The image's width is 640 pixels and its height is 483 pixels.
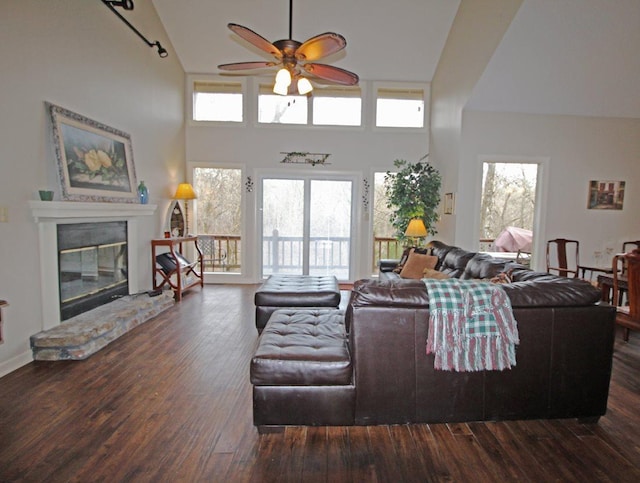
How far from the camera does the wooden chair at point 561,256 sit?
489 cm

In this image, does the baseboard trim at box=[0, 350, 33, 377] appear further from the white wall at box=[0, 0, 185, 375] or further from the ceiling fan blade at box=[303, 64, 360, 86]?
the ceiling fan blade at box=[303, 64, 360, 86]

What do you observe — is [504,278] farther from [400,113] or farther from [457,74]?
[400,113]

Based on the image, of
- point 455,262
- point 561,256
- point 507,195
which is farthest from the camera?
point 507,195

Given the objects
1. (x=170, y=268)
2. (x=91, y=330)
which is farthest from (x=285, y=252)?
(x=91, y=330)

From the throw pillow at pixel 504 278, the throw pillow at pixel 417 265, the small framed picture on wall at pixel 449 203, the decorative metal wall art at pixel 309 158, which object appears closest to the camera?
the throw pillow at pixel 504 278

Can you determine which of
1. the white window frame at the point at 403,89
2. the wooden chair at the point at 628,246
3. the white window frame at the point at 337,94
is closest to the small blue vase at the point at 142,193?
the white window frame at the point at 337,94

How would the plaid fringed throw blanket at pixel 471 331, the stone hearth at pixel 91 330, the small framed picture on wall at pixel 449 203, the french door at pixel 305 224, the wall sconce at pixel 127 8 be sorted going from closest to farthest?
the plaid fringed throw blanket at pixel 471 331 → the stone hearth at pixel 91 330 → the wall sconce at pixel 127 8 → the small framed picture on wall at pixel 449 203 → the french door at pixel 305 224

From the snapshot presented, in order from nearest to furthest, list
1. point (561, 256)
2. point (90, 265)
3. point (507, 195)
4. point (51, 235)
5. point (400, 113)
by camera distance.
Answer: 1. point (51, 235)
2. point (90, 265)
3. point (561, 256)
4. point (400, 113)
5. point (507, 195)

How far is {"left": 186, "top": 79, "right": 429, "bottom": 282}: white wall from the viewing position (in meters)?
6.16

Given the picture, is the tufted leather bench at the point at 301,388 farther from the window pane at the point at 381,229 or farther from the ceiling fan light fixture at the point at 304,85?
the window pane at the point at 381,229

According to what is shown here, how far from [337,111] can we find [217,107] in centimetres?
207

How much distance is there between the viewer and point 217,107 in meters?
6.17

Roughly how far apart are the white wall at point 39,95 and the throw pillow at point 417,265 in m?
3.53

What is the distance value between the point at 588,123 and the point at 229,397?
590cm
